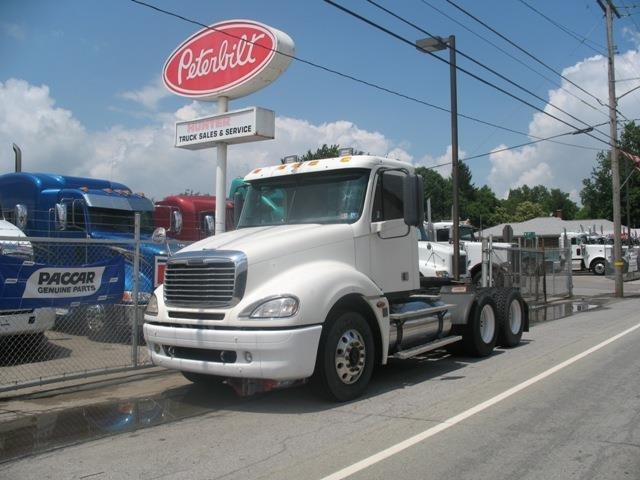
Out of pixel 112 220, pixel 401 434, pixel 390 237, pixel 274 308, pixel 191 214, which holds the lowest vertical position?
pixel 401 434

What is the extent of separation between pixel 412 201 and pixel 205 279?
8.60 feet

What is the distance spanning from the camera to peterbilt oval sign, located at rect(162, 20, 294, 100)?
427 inches

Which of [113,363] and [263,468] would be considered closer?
[263,468]

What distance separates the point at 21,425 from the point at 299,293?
10.0 ft

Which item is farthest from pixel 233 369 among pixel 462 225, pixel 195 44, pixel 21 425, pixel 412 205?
pixel 462 225

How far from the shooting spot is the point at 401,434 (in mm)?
5367

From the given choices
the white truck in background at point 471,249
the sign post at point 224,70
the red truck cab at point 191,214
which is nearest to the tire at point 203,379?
the sign post at point 224,70

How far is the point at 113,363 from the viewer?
8.56 metres

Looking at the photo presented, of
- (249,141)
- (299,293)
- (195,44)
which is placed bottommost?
(299,293)

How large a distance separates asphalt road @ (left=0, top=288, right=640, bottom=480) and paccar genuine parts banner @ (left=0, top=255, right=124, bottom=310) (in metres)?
1.67

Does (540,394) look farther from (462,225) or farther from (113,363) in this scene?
(462,225)

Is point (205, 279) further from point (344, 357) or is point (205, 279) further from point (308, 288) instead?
point (344, 357)

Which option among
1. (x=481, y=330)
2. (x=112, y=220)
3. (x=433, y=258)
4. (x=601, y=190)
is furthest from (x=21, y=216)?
(x=601, y=190)

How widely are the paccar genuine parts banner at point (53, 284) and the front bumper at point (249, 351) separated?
2.02 meters
